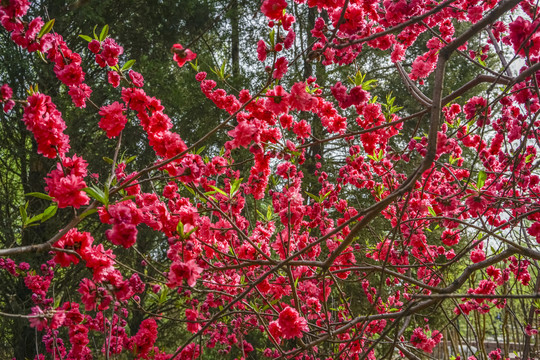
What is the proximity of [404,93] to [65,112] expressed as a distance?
7222 millimetres

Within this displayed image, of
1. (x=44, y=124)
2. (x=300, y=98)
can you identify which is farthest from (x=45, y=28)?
(x=300, y=98)

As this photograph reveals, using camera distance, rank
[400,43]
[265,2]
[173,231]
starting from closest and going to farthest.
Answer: [265,2] → [173,231] → [400,43]

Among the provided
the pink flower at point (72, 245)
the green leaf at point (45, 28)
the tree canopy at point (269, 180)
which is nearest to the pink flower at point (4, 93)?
the tree canopy at point (269, 180)

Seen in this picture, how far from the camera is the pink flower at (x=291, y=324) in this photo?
7.09ft

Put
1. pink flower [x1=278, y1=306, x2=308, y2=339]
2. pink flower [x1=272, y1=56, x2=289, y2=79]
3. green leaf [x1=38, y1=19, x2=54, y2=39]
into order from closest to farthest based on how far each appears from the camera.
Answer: green leaf [x1=38, y1=19, x2=54, y2=39] < pink flower [x1=272, y1=56, x2=289, y2=79] < pink flower [x1=278, y1=306, x2=308, y2=339]

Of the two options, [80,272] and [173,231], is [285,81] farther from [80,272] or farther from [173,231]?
[173,231]

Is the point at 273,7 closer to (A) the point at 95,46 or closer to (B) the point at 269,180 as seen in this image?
(A) the point at 95,46

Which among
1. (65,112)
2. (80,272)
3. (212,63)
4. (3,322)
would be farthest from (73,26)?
(3,322)

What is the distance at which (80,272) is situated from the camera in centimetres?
625

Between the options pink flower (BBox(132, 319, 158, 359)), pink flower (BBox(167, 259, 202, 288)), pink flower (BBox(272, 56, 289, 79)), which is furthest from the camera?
pink flower (BBox(132, 319, 158, 359))

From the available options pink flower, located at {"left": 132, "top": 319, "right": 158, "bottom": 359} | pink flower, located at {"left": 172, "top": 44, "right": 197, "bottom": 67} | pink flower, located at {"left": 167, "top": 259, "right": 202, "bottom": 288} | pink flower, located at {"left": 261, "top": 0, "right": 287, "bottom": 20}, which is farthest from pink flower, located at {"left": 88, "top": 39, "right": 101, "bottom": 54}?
pink flower, located at {"left": 132, "top": 319, "right": 158, "bottom": 359}

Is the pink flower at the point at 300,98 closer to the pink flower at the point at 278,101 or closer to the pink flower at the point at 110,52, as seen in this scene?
the pink flower at the point at 278,101

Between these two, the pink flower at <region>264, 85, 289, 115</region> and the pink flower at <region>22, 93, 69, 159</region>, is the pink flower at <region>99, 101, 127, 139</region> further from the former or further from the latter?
the pink flower at <region>264, 85, 289, 115</region>

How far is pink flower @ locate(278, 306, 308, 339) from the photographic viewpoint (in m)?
2.16
